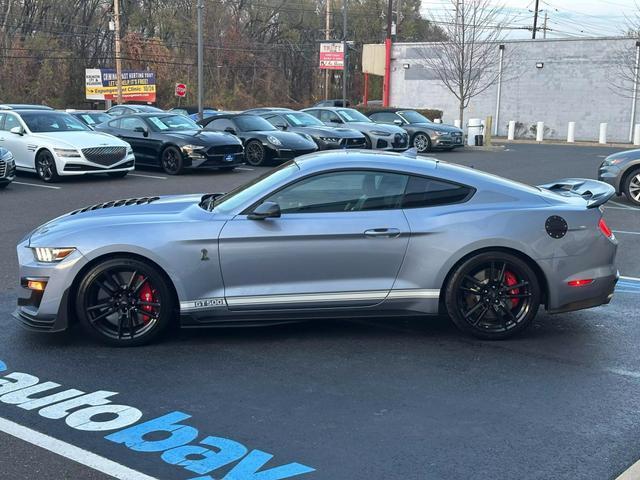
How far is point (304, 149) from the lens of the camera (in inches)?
787

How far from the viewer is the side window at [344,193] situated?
5785 millimetres

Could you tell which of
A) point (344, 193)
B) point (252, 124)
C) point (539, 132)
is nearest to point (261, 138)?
point (252, 124)

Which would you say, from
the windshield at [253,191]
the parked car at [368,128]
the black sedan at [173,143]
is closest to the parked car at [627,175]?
the black sedan at [173,143]

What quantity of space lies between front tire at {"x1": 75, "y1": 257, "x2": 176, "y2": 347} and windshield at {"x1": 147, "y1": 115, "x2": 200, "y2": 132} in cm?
1385

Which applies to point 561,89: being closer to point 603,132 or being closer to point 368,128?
point 603,132

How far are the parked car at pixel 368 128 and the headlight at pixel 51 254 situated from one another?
16987mm

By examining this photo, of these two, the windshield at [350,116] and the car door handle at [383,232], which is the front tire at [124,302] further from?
the windshield at [350,116]

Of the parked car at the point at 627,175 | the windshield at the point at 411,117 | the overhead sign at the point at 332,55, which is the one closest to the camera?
the parked car at the point at 627,175

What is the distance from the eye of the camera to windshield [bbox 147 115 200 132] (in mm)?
19125

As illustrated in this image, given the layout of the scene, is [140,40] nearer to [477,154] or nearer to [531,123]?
[531,123]

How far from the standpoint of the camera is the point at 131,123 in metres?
19.3

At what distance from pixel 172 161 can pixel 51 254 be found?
12.9 m

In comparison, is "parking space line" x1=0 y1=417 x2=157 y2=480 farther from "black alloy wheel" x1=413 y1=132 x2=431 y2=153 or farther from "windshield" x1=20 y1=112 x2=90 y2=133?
"black alloy wheel" x1=413 y1=132 x2=431 y2=153

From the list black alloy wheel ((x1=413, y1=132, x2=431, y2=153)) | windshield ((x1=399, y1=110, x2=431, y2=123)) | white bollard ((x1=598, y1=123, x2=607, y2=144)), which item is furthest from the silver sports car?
white bollard ((x1=598, y1=123, x2=607, y2=144))
